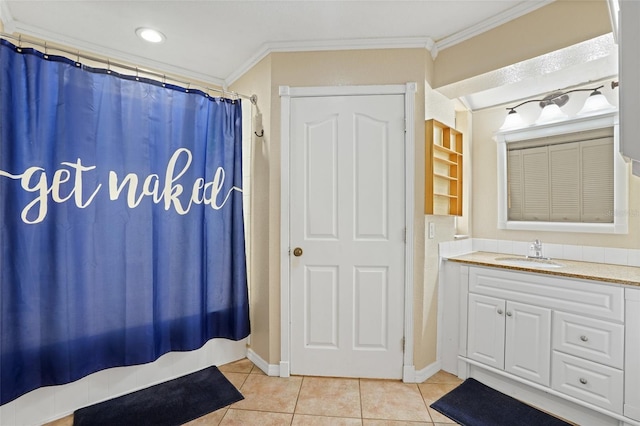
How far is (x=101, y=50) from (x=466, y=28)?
252 centimetres

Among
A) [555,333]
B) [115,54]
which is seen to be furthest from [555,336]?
[115,54]

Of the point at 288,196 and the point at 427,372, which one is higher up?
the point at 288,196

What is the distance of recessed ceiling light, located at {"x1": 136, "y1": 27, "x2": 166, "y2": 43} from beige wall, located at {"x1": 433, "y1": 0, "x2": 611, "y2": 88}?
6.36 feet

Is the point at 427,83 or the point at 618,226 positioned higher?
the point at 427,83

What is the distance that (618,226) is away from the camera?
7.16 feet

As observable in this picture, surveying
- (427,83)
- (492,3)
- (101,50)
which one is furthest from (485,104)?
(101,50)

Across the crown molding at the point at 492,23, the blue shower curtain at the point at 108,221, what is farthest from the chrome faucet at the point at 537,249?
the blue shower curtain at the point at 108,221

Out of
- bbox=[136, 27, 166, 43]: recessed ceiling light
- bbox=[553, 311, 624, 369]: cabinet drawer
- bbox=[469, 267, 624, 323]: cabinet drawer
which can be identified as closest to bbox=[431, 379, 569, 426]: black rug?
bbox=[553, 311, 624, 369]: cabinet drawer

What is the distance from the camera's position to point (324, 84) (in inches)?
90.1

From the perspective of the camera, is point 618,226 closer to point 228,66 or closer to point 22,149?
point 228,66

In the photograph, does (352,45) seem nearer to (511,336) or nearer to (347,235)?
(347,235)

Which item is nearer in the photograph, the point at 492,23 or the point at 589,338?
the point at 589,338

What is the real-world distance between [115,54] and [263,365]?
255 cm

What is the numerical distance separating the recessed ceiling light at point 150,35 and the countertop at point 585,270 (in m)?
2.58
